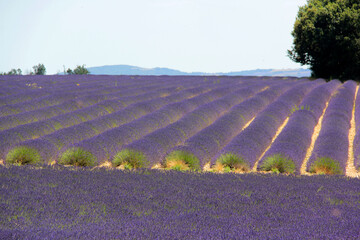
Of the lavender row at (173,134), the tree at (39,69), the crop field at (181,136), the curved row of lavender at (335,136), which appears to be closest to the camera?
the crop field at (181,136)

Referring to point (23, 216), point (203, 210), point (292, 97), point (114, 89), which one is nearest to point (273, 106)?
point (292, 97)

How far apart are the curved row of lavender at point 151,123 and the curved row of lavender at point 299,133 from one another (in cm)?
224

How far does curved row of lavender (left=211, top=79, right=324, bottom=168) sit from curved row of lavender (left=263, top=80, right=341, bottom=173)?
311 millimetres

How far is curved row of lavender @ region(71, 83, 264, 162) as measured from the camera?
8359 mm

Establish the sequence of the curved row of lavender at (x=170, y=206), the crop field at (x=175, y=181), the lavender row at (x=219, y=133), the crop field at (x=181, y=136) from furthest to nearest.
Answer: the lavender row at (x=219, y=133), the crop field at (x=181, y=136), the crop field at (x=175, y=181), the curved row of lavender at (x=170, y=206)

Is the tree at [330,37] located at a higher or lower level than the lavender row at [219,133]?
higher

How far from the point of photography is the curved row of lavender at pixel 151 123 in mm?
8359

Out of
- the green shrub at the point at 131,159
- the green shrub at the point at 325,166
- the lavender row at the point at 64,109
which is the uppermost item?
the lavender row at the point at 64,109

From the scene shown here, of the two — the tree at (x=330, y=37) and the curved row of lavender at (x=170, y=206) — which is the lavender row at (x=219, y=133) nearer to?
the curved row of lavender at (x=170, y=206)

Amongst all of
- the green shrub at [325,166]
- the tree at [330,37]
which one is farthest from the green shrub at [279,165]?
the tree at [330,37]

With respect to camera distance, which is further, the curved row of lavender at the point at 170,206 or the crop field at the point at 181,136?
the crop field at the point at 181,136

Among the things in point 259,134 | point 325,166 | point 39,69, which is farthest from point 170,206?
point 39,69

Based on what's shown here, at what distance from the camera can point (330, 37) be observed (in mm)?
27625

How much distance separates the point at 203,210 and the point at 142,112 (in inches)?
345
